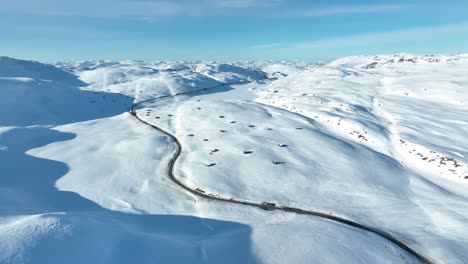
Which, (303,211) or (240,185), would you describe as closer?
(303,211)

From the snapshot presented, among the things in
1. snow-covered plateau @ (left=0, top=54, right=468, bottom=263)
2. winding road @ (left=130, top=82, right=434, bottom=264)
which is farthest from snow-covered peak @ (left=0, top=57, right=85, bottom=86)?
winding road @ (left=130, top=82, right=434, bottom=264)

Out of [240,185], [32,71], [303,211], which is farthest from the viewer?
[32,71]

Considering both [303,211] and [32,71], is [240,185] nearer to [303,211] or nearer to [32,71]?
[303,211]

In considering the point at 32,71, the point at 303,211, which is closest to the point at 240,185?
the point at 303,211

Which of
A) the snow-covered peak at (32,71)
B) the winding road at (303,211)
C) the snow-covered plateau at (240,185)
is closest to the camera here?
the snow-covered plateau at (240,185)

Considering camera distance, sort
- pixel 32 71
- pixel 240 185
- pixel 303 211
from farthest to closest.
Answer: pixel 32 71 → pixel 240 185 → pixel 303 211

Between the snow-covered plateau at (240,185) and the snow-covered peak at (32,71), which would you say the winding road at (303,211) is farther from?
the snow-covered peak at (32,71)

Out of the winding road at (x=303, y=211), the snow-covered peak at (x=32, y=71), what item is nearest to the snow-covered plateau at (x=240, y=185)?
the winding road at (x=303, y=211)

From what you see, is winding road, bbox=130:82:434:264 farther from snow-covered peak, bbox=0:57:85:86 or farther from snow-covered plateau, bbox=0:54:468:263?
snow-covered peak, bbox=0:57:85:86
